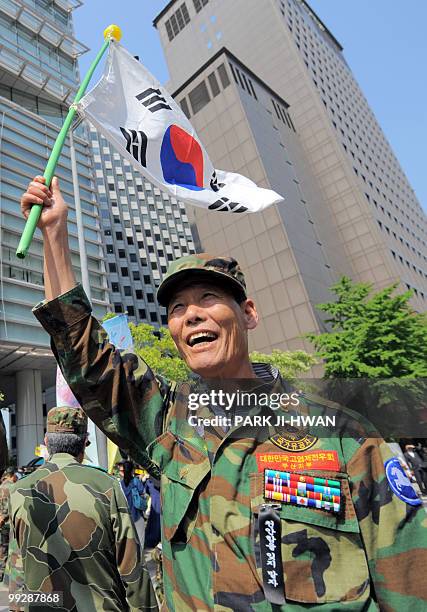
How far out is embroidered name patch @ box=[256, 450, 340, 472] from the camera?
1304 mm

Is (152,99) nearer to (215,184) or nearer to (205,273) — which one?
(215,184)

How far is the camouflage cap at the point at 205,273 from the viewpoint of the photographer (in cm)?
158

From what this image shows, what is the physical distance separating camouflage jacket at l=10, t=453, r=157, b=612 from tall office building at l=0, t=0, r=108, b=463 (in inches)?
934

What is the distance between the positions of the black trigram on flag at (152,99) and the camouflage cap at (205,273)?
2748 millimetres

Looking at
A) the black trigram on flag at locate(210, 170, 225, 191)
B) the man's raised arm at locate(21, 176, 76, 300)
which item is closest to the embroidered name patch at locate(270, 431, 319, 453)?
the man's raised arm at locate(21, 176, 76, 300)

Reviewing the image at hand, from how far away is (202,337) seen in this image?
1554 millimetres

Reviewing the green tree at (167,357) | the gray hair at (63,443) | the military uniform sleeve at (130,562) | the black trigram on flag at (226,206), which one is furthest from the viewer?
the green tree at (167,357)

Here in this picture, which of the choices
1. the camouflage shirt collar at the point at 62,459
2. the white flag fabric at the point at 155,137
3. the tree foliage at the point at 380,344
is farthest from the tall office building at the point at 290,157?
the camouflage shirt collar at the point at 62,459

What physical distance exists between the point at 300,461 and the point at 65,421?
2060 mm

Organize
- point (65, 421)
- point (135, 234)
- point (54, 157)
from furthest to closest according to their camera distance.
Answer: point (135, 234)
point (65, 421)
point (54, 157)

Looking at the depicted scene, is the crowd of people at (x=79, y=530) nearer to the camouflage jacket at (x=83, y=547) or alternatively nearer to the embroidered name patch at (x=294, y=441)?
the camouflage jacket at (x=83, y=547)

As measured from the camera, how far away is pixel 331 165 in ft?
156

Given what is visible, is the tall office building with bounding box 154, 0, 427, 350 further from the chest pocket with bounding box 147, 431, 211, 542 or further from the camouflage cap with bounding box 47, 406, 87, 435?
the chest pocket with bounding box 147, 431, 211, 542

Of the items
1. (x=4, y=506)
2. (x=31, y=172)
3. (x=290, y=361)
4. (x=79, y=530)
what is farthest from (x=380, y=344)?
(x=31, y=172)
